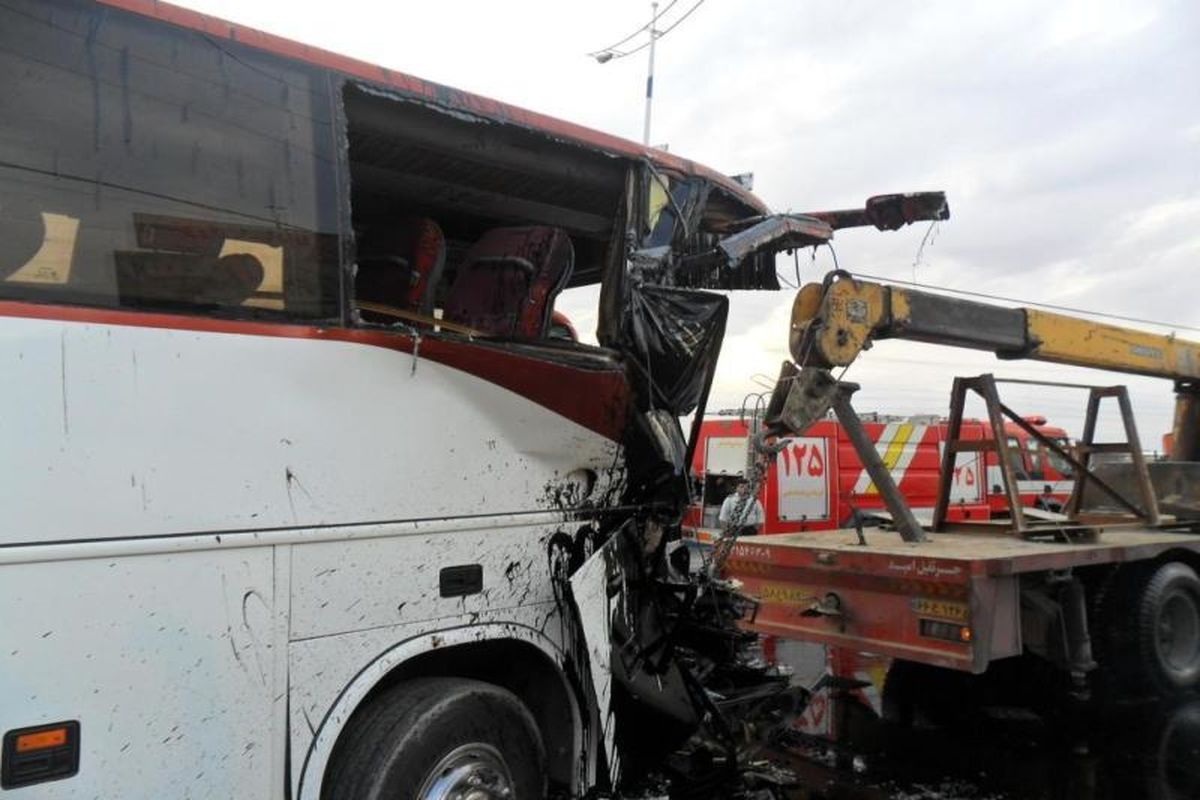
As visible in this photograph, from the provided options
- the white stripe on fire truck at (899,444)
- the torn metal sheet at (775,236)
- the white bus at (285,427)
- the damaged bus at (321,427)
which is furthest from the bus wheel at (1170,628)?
the white stripe on fire truck at (899,444)

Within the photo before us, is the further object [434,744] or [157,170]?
[434,744]

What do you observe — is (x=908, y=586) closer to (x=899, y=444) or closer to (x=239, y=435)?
(x=239, y=435)

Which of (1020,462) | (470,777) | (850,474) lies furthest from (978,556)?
(1020,462)

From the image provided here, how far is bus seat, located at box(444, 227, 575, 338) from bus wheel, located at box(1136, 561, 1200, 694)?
5440 millimetres

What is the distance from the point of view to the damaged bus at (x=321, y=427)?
231 cm

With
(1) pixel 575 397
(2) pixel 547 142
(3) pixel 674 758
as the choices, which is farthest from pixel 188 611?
(3) pixel 674 758

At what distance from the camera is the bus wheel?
666 centimetres

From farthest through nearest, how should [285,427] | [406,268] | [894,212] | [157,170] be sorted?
[894,212], [406,268], [285,427], [157,170]

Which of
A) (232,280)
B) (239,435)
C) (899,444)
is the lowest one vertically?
(899,444)

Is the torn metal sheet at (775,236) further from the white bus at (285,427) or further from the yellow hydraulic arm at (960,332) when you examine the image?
the yellow hydraulic arm at (960,332)

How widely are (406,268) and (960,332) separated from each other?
4.57 meters

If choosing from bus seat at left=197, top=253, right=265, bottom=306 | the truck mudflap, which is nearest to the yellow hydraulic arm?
the truck mudflap

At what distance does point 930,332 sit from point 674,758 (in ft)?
12.1

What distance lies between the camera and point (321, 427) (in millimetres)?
2789
